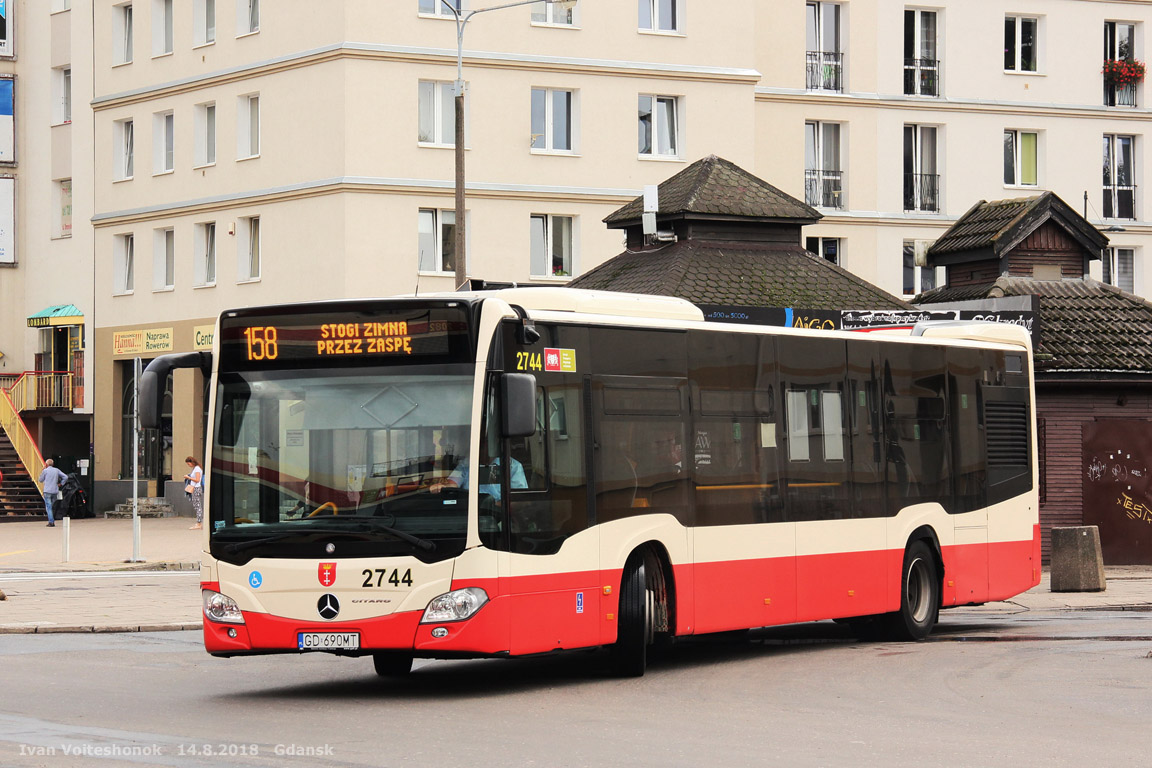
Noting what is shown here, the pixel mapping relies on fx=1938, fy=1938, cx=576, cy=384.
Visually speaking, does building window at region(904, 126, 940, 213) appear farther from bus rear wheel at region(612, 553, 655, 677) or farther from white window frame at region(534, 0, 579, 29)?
bus rear wheel at region(612, 553, 655, 677)

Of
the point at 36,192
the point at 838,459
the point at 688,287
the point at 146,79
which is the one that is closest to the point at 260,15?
the point at 146,79

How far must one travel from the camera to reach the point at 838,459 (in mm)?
17375

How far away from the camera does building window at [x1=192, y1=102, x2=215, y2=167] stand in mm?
50562

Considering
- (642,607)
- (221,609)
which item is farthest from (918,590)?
(221,609)

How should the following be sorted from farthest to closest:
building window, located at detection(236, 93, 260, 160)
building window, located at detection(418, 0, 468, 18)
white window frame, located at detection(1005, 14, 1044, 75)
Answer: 1. white window frame, located at detection(1005, 14, 1044, 75)
2. building window, located at detection(236, 93, 260, 160)
3. building window, located at detection(418, 0, 468, 18)

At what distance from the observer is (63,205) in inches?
2306

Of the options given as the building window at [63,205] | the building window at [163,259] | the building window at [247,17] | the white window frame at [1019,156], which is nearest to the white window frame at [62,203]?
the building window at [63,205]

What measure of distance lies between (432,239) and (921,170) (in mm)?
15355

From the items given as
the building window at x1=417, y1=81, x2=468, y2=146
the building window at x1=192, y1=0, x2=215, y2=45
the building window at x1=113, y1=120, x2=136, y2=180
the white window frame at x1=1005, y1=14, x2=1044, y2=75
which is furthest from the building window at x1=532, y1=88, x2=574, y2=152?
the white window frame at x1=1005, y1=14, x2=1044, y2=75

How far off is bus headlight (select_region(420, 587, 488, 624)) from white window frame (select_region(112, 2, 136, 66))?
43263mm

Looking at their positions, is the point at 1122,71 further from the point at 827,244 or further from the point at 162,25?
the point at 162,25

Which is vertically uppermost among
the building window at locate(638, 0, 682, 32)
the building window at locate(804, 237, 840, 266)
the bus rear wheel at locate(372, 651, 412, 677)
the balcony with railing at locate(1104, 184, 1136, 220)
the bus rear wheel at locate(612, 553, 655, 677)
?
the building window at locate(638, 0, 682, 32)

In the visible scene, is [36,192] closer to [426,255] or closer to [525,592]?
[426,255]

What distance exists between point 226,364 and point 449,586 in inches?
95.8
